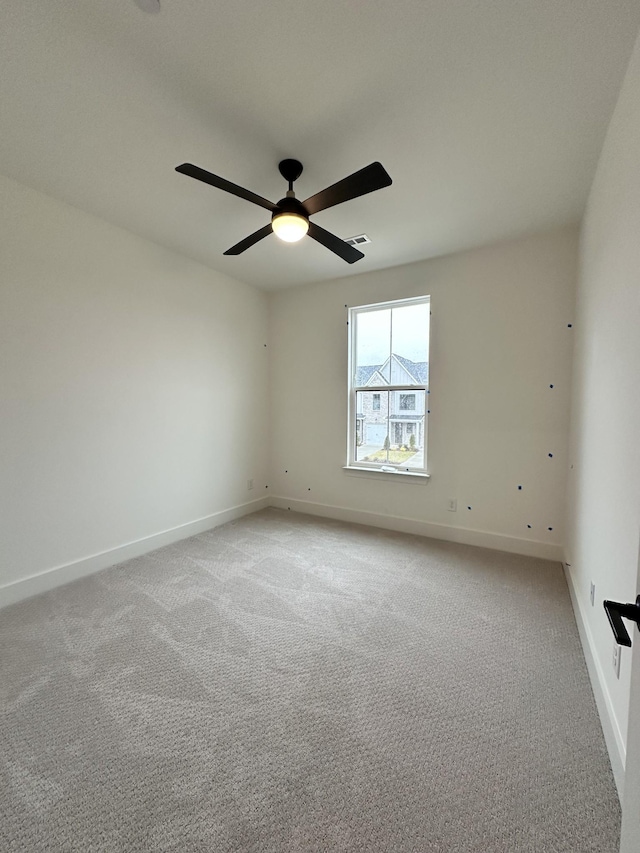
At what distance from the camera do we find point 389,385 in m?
3.71

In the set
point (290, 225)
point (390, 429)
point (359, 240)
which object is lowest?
point (390, 429)

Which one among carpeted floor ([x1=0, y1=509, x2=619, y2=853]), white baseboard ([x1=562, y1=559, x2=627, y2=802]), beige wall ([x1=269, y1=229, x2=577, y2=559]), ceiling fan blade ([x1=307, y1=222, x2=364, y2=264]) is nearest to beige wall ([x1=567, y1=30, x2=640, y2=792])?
white baseboard ([x1=562, y1=559, x2=627, y2=802])

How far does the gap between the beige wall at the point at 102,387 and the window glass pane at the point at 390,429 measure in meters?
1.45

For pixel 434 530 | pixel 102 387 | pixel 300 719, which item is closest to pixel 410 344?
pixel 434 530

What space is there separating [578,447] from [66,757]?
3.12m

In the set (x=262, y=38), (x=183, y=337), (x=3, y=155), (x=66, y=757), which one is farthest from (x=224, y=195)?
(x=66, y=757)

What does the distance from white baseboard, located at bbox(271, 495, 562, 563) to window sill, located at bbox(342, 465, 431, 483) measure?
1.33 feet

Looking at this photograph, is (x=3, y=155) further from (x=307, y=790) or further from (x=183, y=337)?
(x=307, y=790)

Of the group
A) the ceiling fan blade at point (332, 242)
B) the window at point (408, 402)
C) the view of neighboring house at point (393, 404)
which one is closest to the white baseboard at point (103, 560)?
the view of neighboring house at point (393, 404)

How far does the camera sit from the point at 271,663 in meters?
1.77

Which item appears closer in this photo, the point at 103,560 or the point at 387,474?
the point at 103,560

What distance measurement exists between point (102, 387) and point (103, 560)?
1374 millimetres

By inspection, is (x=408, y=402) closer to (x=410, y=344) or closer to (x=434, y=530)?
(x=410, y=344)

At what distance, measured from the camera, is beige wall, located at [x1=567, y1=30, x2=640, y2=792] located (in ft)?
4.13
